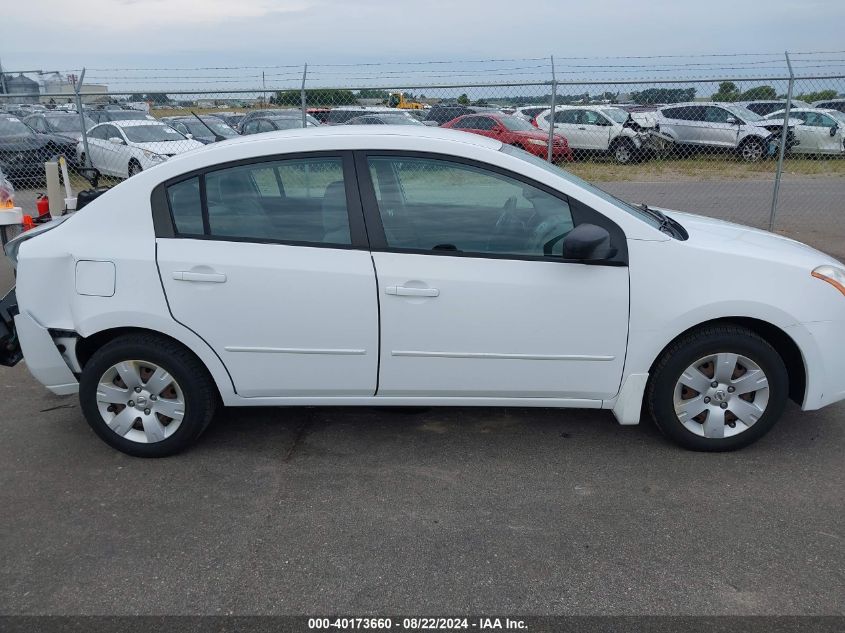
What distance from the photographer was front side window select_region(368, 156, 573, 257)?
3770 millimetres

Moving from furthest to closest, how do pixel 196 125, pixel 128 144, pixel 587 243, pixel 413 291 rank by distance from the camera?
1. pixel 196 125
2. pixel 128 144
3. pixel 413 291
4. pixel 587 243

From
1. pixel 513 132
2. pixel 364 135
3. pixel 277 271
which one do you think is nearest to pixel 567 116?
pixel 513 132

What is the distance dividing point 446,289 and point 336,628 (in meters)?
1.66

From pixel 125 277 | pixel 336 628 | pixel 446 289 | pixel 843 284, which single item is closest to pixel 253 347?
pixel 125 277

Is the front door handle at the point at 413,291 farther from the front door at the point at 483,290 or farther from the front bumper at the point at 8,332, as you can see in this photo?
the front bumper at the point at 8,332

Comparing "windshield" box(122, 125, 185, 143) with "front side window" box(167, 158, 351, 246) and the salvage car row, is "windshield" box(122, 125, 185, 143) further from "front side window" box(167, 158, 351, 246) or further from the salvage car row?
"front side window" box(167, 158, 351, 246)

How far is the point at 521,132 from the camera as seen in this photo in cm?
1505

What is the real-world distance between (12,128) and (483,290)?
14.8 metres

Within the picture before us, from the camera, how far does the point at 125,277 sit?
3779mm

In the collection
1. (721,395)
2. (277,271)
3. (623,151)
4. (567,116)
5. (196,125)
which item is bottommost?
(721,395)

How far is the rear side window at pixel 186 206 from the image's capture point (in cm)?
382

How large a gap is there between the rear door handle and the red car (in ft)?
31.0

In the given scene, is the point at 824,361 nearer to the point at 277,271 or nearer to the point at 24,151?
the point at 277,271

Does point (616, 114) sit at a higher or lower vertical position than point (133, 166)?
higher
